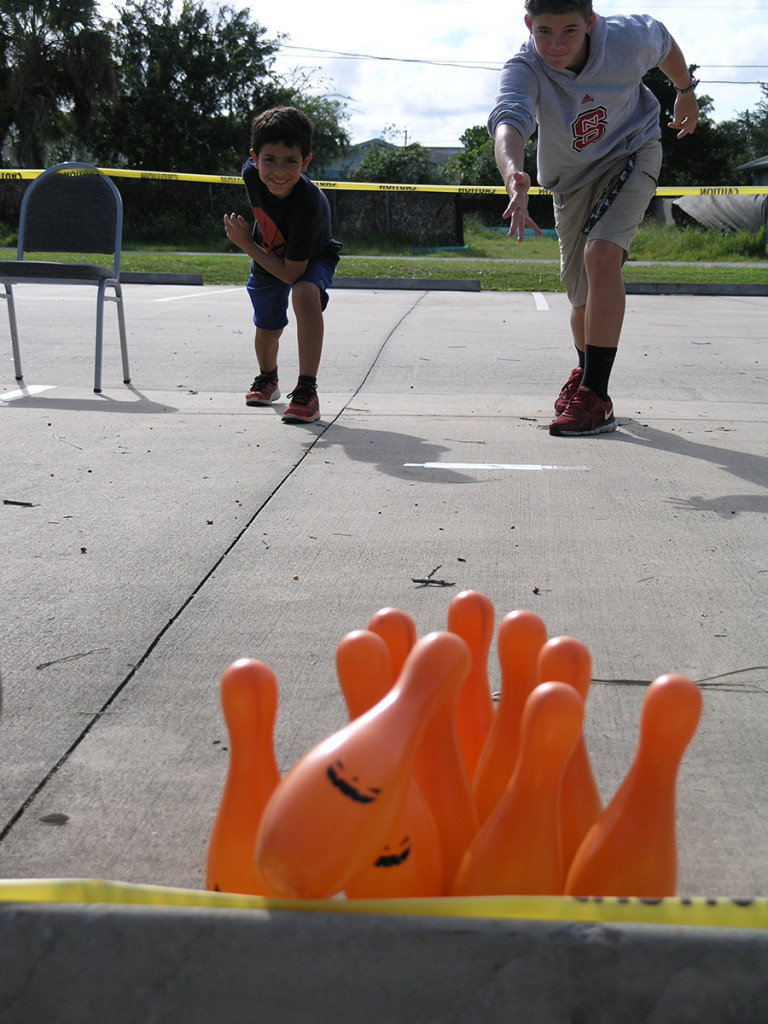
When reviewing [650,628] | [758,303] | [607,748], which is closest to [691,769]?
[607,748]

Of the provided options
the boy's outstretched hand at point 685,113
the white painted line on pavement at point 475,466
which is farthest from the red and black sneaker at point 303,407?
the boy's outstretched hand at point 685,113

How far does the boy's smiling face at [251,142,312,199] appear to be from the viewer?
4.70 meters

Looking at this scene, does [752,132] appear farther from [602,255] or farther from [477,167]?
[602,255]

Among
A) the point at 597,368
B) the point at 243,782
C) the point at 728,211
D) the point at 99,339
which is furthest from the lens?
the point at 728,211

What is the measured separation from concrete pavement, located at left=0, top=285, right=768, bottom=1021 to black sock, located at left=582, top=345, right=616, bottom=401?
0.76ft

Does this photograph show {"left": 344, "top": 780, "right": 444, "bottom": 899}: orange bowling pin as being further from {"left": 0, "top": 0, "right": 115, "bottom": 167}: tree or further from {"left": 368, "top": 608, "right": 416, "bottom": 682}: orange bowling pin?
{"left": 0, "top": 0, "right": 115, "bottom": 167}: tree

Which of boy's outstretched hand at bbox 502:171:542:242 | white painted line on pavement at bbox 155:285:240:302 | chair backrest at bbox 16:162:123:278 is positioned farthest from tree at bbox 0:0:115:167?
boy's outstretched hand at bbox 502:171:542:242

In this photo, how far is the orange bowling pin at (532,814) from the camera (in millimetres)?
1263

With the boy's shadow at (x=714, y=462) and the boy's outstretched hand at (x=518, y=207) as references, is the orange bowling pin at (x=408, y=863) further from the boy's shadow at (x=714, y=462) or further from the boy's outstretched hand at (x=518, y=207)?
the boy's outstretched hand at (x=518, y=207)

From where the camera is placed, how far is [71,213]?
5875mm

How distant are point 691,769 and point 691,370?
510 cm

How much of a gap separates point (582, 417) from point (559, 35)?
1.56 m

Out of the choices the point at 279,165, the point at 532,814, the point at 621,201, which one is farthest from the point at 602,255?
the point at 532,814

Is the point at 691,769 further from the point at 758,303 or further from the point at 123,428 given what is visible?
the point at 758,303
